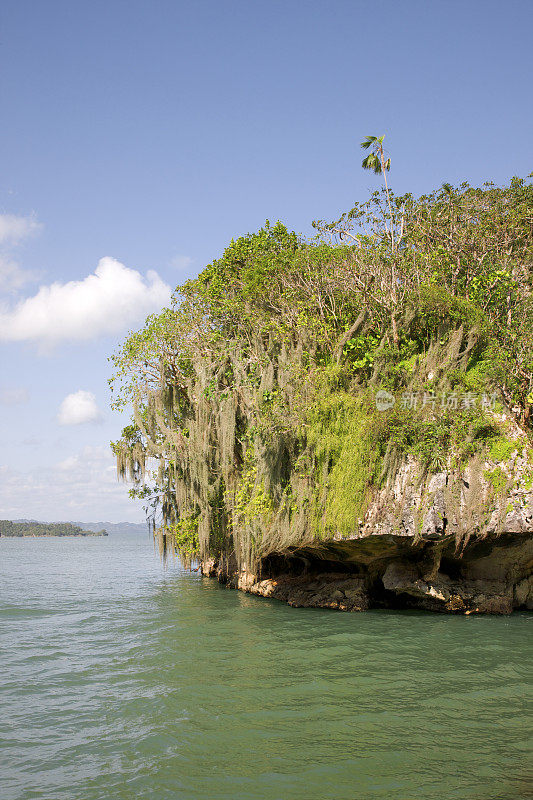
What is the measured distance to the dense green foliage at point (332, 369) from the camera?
48.7 feet

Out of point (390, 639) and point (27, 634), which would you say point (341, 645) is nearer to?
point (390, 639)

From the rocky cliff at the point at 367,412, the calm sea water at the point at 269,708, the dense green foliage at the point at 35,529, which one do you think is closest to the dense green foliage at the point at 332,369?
the rocky cliff at the point at 367,412

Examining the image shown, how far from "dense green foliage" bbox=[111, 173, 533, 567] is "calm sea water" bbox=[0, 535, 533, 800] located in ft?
11.5

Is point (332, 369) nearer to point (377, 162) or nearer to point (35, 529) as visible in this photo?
point (377, 162)

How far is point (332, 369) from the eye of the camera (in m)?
16.1

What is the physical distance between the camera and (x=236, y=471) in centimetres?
1831

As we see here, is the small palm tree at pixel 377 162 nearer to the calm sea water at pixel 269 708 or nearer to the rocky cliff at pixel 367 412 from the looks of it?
the rocky cliff at pixel 367 412

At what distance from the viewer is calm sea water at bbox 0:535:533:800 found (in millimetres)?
6180

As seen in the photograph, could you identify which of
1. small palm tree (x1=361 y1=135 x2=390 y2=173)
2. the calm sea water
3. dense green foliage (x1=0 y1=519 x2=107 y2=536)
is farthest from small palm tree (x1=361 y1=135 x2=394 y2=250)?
dense green foliage (x1=0 y1=519 x2=107 y2=536)

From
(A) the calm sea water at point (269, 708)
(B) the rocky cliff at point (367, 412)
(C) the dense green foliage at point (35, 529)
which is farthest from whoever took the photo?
(C) the dense green foliage at point (35, 529)

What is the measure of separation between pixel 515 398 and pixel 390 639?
7.00m

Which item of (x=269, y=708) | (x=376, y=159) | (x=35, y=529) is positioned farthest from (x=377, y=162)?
(x=35, y=529)

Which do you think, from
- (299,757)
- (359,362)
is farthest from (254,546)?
(299,757)

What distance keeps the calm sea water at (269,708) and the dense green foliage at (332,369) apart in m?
3.50
